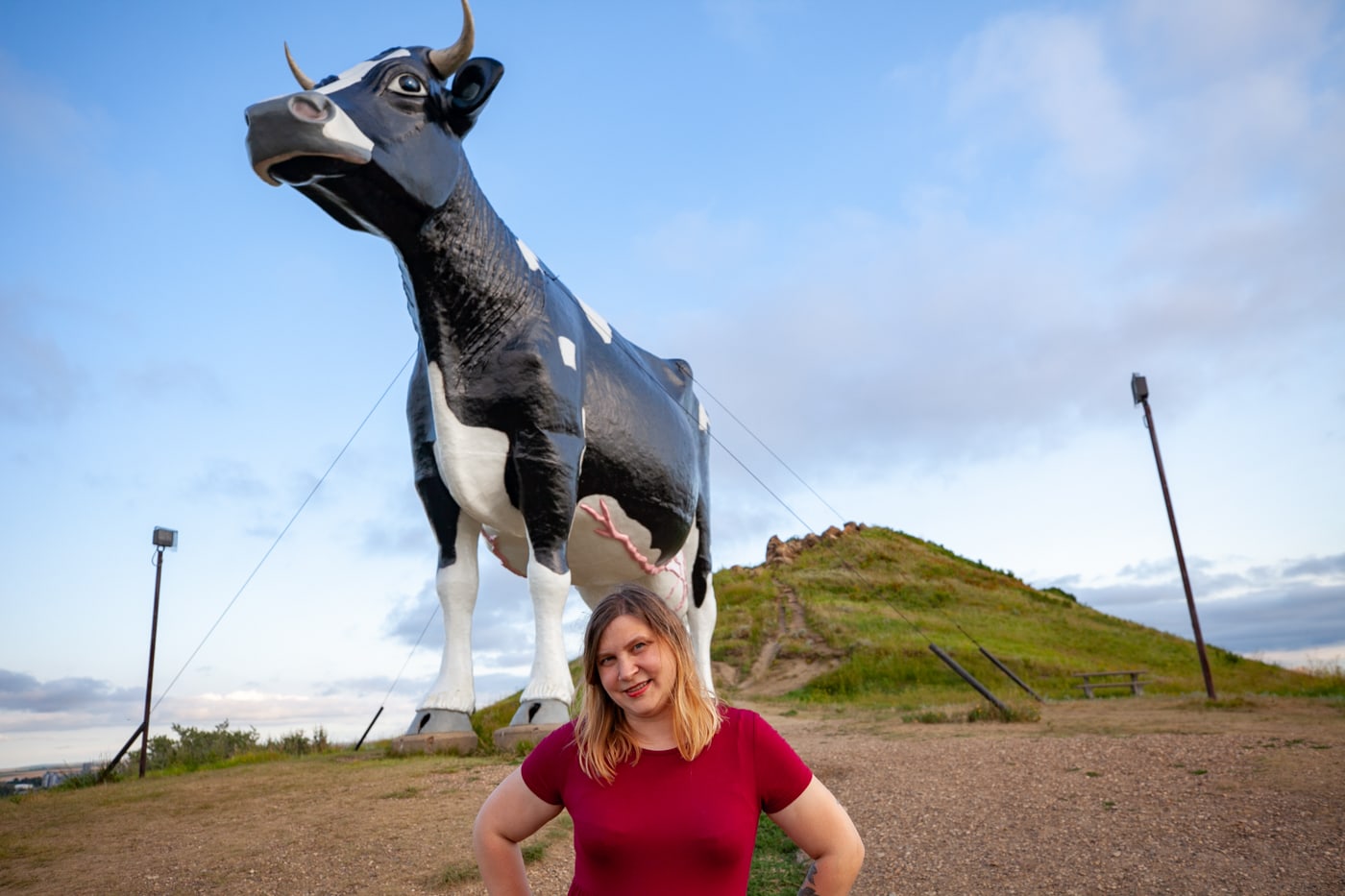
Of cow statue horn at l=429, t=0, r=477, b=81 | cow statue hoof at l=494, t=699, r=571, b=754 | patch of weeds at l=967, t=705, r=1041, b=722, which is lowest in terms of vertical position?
patch of weeds at l=967, t=705, r=1041, b=722

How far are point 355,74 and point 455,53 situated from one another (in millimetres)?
691

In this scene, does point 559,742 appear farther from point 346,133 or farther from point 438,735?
point 438,735

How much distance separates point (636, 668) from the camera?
202 cm

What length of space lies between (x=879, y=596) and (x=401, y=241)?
21.0 metres

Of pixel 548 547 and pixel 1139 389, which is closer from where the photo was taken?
pixel 548 547

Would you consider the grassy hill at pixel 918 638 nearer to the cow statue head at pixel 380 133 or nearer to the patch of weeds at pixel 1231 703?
the patch of weeds at pixel 1231 703

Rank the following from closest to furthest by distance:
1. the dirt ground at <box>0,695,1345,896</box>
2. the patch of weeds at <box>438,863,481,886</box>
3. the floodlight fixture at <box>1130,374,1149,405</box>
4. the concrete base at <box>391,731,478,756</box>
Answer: the patch of weeds at <box>438,863,481,886</box> → the dirt ground at <box>0,695,1345,896</box> → the concrete base at <box>391,731,478,756</box> → the floodlight fixture at <box>1130,374,1149,405</box>

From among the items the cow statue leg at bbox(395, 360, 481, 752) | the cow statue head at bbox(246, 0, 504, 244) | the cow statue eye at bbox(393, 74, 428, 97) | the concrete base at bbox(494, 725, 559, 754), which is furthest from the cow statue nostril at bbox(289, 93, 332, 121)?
the concrete base at bbox(494, 725, 559, 754)

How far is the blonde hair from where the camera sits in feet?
6.54

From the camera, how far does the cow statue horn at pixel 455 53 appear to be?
20.0 feet

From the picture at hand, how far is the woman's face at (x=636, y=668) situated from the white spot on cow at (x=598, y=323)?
5764 mm

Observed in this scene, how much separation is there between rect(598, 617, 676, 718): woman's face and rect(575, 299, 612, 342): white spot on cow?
5764 mm

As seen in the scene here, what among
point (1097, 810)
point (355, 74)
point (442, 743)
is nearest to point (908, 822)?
point (1097, 810)

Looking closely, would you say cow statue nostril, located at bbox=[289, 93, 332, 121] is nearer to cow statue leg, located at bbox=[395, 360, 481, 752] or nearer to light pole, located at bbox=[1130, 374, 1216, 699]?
cow statue leg, located at bbox=[395, 360, 481, 752]
